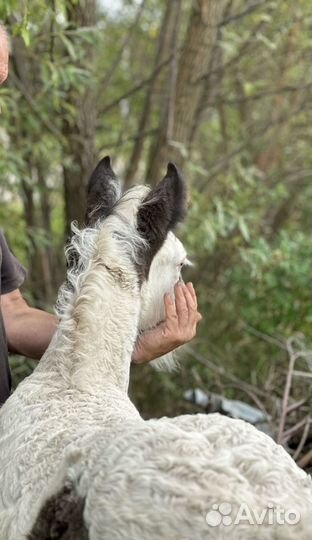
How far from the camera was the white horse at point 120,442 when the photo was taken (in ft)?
6.59

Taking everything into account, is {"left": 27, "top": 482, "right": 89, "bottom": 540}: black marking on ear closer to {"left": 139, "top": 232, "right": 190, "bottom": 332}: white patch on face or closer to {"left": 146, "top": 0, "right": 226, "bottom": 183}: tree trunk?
{"left": 139, "top": 232, "right": 190, "bottom": 332}: white patch on face

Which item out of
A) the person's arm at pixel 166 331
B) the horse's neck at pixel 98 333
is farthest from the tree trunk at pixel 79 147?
the horse's neck at pixel 98 333

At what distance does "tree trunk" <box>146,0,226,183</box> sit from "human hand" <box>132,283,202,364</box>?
2948mm

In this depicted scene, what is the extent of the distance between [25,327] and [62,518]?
58.7 inches

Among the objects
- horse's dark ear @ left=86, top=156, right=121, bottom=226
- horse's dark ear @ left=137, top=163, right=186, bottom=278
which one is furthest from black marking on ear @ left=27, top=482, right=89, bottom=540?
horse's dark ear @ left=86, top=156, right=121, bottom=226

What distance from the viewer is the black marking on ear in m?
2.12

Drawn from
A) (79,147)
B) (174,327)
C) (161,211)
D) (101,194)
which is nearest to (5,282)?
(101,194)

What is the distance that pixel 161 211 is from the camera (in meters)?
3.00

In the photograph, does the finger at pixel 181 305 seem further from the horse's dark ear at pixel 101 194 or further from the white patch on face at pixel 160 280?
the horse's dark ear at pixel 101 194

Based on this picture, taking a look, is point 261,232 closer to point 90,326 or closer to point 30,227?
point 30,227

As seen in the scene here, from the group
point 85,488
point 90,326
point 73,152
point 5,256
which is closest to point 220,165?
point 73,152

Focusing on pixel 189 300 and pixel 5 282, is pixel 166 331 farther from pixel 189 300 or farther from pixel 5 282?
pixel 5 282

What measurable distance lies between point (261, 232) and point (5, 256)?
218 inches

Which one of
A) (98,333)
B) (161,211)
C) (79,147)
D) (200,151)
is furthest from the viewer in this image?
(200,151)
